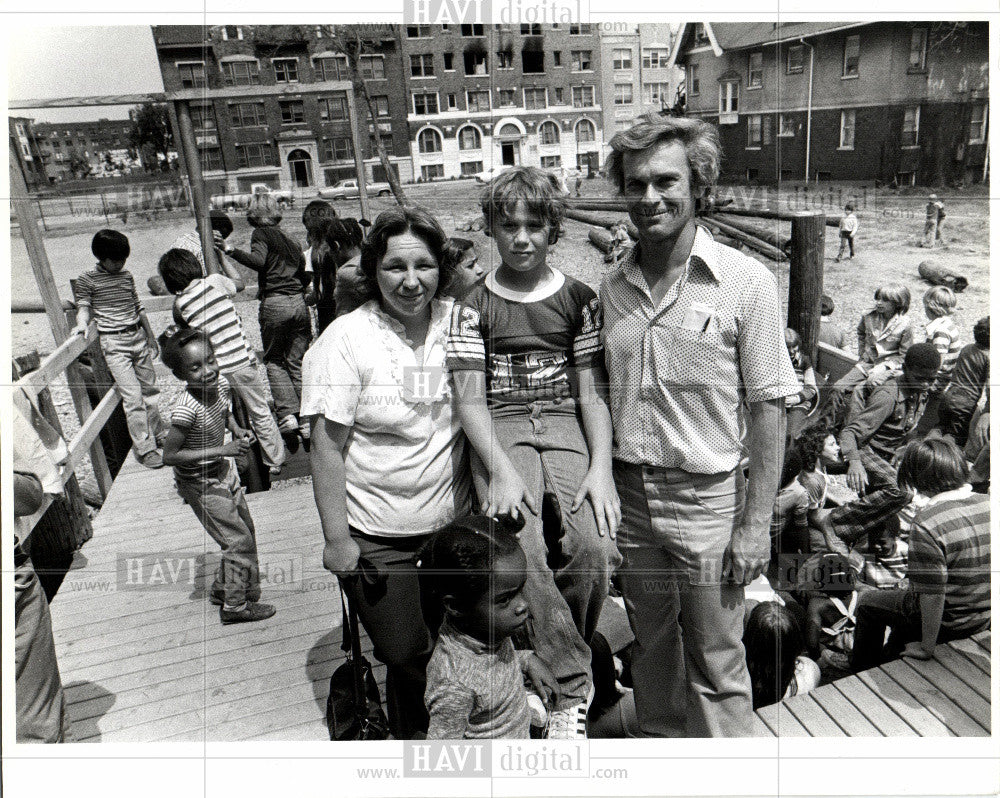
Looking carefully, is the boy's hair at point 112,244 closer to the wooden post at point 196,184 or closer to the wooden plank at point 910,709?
the wooden post at point 196,184

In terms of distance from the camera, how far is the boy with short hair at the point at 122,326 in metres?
2.69

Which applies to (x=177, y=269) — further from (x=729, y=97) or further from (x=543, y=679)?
(x=729, y=97)

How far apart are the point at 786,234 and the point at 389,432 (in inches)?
71.2

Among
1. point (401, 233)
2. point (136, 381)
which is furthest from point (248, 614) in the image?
point (401, 233)

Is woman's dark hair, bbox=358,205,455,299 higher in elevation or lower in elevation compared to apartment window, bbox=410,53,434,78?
lower

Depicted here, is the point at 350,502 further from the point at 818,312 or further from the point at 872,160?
the point at 872,160

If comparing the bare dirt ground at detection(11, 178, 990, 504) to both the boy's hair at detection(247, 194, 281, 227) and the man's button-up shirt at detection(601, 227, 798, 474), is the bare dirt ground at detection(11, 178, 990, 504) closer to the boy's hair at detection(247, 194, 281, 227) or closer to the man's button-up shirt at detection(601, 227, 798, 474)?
the boy's hair at detection(247, 194, 281, 227)

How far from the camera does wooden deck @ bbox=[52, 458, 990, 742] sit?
2373mm

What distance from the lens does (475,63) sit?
2.52 metres

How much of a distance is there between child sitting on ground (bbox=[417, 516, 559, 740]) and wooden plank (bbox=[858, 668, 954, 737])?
120 cm

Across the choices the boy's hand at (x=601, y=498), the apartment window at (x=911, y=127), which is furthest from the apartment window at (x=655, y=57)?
the boy's hand at (x=601, y=498)

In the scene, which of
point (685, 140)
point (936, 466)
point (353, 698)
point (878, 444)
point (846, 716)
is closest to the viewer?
point (685, 140)

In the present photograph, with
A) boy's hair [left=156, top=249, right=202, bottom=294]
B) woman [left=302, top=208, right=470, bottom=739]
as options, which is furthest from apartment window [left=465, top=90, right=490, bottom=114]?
boy's hair [left=156, top=249, right=202, bottom=294]

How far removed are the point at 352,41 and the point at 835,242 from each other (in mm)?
1953
